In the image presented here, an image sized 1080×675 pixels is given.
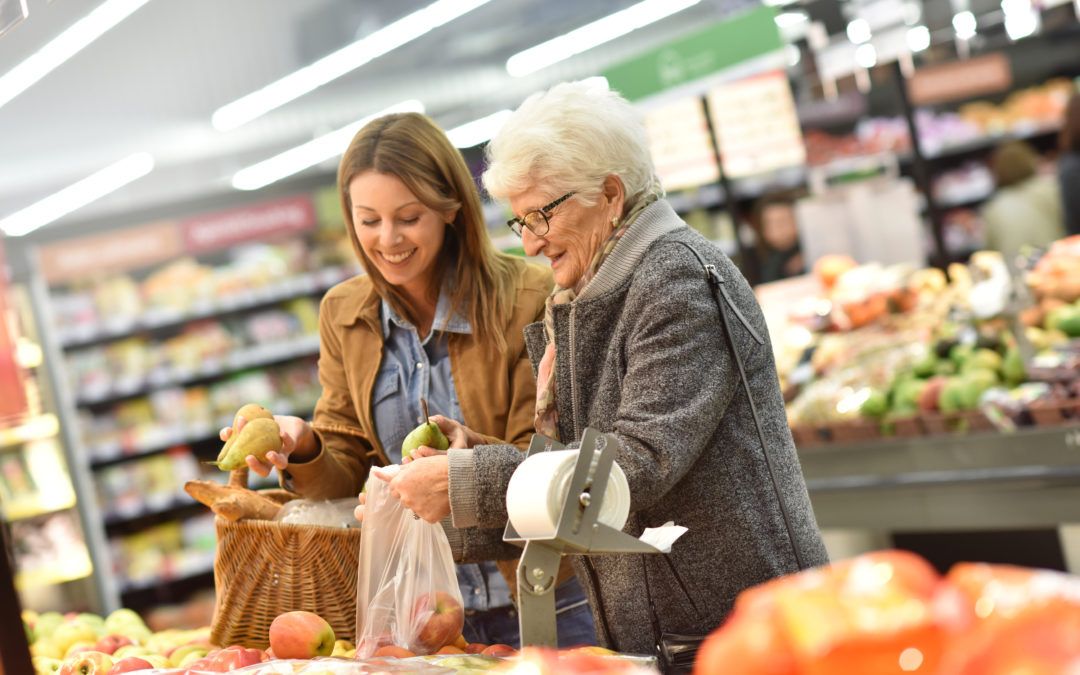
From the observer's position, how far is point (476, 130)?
33.4 feet

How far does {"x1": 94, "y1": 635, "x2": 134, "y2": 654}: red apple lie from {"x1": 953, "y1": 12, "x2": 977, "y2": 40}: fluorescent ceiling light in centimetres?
458

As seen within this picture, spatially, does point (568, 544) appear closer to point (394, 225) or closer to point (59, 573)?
point (394, 225)

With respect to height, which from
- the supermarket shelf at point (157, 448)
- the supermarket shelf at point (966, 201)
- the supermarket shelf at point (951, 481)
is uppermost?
the supermarket shelf at point (966, 201)

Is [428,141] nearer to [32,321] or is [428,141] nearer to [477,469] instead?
[477,469]

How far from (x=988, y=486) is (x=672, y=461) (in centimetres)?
308

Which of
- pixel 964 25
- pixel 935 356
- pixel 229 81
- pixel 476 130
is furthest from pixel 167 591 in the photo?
pixel 964 25

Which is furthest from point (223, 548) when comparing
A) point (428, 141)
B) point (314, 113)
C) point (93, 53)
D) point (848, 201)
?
point (314, 113)

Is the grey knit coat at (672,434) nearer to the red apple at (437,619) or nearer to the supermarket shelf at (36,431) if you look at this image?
the red apple at (437,619)

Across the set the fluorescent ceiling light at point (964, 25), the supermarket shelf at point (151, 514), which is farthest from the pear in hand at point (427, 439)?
the supermarket shelf at point (151, 514)

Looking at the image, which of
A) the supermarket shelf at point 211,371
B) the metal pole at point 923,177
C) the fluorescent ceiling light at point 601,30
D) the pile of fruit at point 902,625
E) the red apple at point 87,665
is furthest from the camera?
the fluorescent ceiling light at point 601,30

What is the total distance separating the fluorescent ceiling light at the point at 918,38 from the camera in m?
5.46

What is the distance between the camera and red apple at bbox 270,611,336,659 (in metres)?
1.83

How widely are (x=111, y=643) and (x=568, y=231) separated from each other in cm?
135

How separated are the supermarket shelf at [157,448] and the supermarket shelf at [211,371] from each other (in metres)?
0.34
